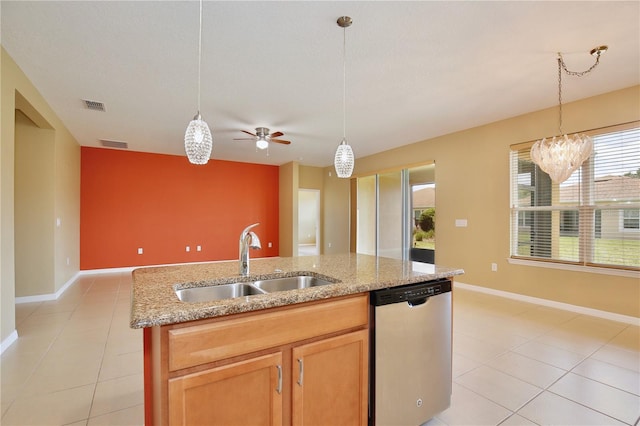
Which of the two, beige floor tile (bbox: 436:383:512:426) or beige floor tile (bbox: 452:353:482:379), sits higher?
beige floor tile (bbox: 436:383:512:426)

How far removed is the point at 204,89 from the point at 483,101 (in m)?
3.51

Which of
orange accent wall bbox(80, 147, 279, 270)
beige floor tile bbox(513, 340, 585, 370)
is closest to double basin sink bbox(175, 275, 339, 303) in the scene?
beige floor tile bbox(513, 340, 585, 370)

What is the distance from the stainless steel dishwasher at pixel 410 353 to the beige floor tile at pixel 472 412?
124 mm

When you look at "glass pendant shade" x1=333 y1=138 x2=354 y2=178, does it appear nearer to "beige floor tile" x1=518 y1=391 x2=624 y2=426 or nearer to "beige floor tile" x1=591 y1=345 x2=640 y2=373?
"beige floor tile" x1=518 y1=391 x2=624 y2=426

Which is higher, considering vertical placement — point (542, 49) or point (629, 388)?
point (542, 49)

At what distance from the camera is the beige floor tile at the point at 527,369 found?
221 centimetres

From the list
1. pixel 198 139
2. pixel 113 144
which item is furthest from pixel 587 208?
pixel 113 144

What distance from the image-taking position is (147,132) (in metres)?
5.24

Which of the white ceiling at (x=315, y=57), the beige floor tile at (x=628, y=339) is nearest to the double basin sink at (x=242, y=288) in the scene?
the white ceiling at (x=315, y=57)

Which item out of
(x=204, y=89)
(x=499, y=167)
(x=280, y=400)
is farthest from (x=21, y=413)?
(x=499, y=167)

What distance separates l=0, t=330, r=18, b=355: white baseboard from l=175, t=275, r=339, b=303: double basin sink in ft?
7.91

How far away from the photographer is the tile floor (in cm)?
183

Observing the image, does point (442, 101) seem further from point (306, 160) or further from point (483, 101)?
point (306, 160)

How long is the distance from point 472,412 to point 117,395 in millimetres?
2349
